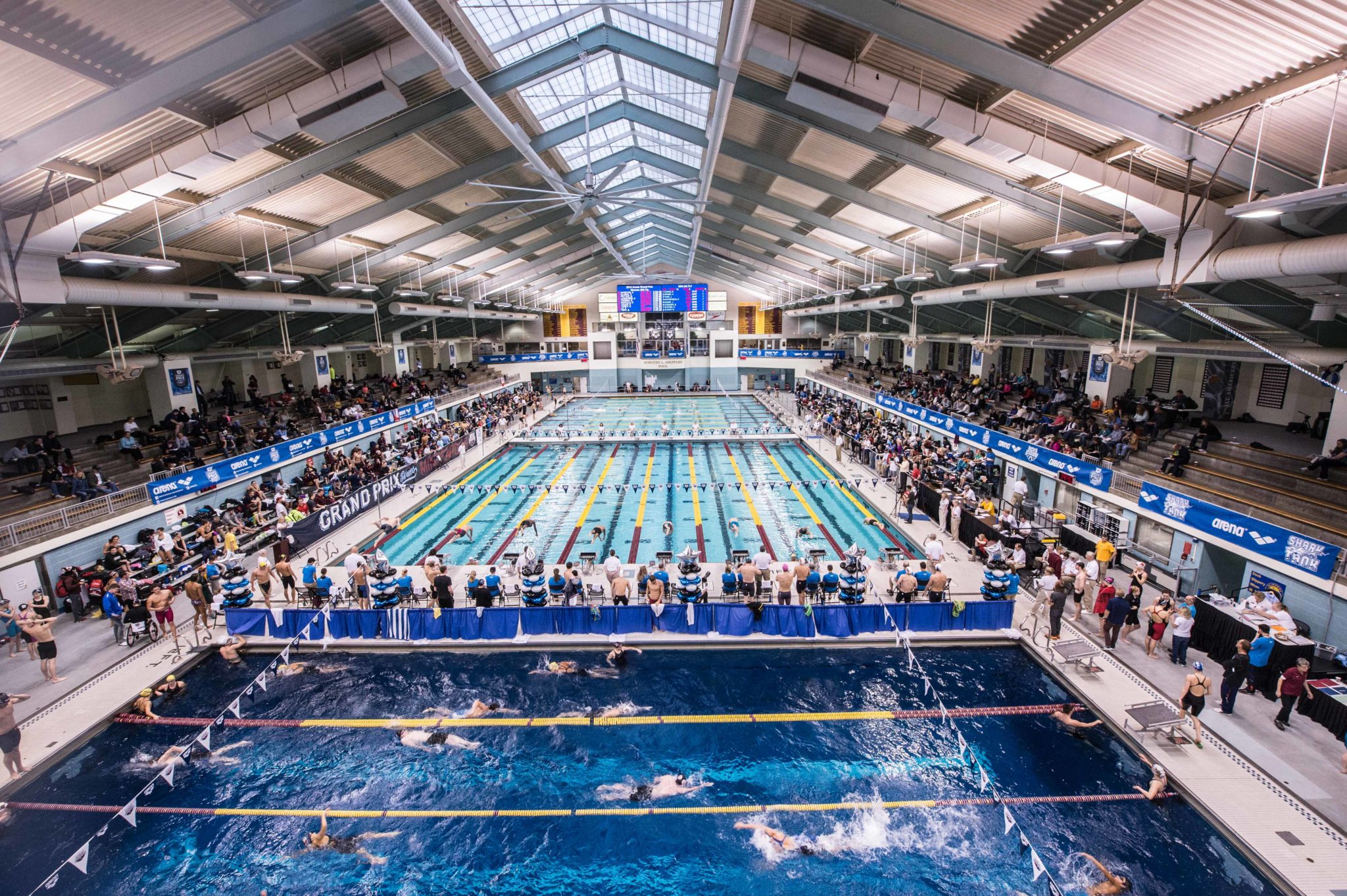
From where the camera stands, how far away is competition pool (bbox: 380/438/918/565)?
14641 millimetres

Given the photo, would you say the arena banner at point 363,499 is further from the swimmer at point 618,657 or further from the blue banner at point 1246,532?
the blue banner at point 1246,532

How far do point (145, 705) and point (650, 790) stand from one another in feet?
24.0

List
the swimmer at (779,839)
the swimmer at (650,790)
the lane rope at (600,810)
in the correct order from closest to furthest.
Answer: the swimmer at (779,839), the lane rope at (600,810), the swimmer at (650,790)

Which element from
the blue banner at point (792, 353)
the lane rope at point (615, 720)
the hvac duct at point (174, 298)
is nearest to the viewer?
the lane rope at point (615, 720)

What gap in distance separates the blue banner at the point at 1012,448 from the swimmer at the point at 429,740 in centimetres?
1354

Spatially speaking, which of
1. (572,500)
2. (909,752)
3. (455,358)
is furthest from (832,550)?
(455,358)

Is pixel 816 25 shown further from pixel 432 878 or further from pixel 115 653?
pixel 115 653

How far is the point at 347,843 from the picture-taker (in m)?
6.32

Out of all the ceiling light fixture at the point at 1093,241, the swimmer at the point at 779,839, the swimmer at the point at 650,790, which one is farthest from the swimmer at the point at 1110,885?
the ceiling light fixture at the point at 1093,241

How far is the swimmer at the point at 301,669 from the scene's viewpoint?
9.53 m

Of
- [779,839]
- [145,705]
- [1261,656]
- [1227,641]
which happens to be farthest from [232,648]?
[1227,641]

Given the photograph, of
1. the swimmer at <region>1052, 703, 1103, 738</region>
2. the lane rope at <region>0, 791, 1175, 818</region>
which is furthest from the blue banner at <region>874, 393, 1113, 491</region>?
the lane rope at <region>0, 791, 1175, 818</region>

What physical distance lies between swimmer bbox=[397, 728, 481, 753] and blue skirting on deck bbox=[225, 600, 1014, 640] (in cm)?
228

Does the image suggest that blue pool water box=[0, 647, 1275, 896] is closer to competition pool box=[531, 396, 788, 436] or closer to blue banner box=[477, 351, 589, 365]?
competition pool box=[531, 396, 788, 436]
